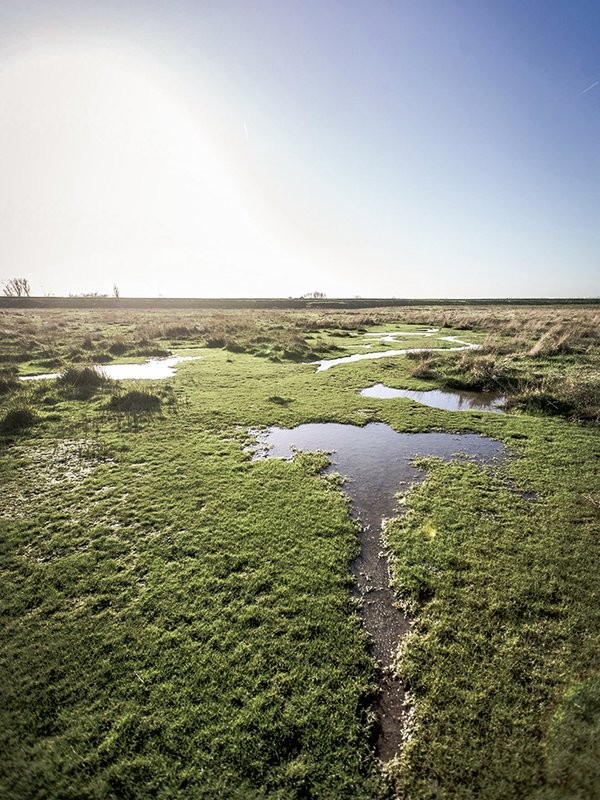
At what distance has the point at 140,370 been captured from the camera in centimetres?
2767

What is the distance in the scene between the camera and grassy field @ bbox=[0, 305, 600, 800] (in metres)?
4.88

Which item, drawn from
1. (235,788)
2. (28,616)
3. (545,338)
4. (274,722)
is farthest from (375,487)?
(545,338)

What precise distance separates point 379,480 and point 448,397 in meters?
11.5

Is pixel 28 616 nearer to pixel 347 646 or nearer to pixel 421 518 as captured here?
pixel 347 646

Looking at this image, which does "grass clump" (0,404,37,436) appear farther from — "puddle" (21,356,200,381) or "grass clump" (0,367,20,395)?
"puddle" (21,356,200,381)

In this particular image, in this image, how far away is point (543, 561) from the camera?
8258 millimetres

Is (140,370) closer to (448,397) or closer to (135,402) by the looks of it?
(135,402)

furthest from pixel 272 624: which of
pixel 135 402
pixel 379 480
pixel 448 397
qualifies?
pixel 448 397

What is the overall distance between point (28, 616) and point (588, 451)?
17176mm

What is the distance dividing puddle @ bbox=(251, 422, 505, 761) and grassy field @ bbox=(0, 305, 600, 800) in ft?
0.79

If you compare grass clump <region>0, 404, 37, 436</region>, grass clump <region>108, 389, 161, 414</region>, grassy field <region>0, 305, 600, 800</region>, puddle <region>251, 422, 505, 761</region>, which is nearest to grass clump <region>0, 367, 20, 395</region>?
grass clump <region>0, 404, 37, 436</region>

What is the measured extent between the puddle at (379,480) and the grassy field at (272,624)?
9.5 inches

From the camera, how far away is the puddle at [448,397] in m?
19.9

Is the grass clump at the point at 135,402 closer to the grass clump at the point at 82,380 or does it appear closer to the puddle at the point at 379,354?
the grass clump at the point at 82,380
